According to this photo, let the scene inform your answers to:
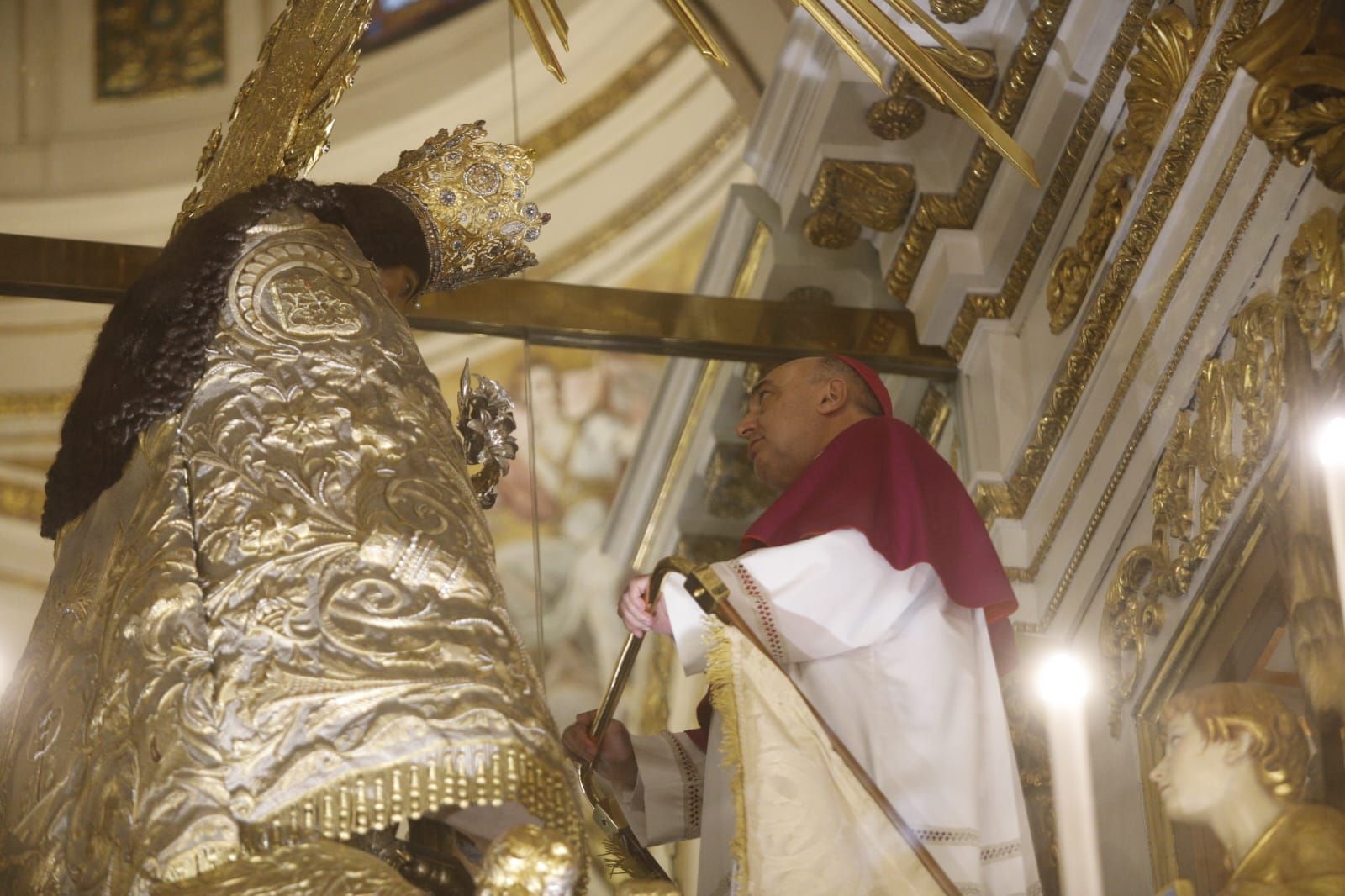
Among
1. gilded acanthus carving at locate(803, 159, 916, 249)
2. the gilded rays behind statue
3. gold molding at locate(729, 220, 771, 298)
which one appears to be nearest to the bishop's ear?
the gilded rays behind statue

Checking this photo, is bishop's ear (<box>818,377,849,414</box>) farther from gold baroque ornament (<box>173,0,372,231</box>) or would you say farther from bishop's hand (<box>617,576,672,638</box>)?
gold baroque ornament (<box>173,0,372,231</box>)

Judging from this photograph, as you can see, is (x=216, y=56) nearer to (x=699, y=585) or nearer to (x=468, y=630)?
(x=699, y=585)

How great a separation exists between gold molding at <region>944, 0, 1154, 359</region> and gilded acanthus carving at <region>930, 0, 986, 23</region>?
0.35 m

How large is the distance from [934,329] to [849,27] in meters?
0.88

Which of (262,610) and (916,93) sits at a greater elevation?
(916,93)

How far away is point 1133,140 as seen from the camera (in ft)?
15.1

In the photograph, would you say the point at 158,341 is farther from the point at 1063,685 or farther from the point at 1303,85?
the point at 1303,85

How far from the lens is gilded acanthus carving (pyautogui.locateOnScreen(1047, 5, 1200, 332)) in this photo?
4.42 metres

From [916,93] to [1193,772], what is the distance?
205 centimetres

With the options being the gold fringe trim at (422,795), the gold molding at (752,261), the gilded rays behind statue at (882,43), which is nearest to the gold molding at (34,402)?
the gilded rays behind statue at (882,43)

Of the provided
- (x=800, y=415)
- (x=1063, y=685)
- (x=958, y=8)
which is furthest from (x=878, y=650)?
(x=958, y=8)

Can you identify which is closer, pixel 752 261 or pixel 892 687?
pixel 892 687

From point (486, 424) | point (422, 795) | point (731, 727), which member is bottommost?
point (422, 795)

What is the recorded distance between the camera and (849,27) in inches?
202
